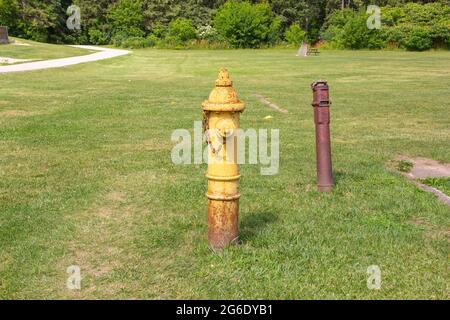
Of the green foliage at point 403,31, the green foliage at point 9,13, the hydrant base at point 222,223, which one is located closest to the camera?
the hydrant base at point 222,223

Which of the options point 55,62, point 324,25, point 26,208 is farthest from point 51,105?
point 324,25

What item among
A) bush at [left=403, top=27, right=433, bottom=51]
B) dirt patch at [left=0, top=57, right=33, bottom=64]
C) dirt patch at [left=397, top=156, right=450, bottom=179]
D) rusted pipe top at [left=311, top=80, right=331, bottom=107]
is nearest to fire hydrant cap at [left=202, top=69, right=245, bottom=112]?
rusted pipe top at [left=311, top=80, right=331, bottom=107]

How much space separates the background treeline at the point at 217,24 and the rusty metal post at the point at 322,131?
54291mm

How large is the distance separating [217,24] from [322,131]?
61.5 metres

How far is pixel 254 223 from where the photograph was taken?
17.2 ft

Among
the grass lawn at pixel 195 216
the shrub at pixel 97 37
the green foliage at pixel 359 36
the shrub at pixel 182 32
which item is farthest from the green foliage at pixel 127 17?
the grass lawn at pixel 195 216

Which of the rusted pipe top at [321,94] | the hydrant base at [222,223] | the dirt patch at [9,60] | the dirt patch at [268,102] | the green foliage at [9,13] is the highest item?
the green foliage at [9,13]

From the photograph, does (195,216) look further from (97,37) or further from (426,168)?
(97,37)

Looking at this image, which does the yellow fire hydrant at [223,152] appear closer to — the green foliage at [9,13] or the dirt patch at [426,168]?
the dirt patch at [426,168]

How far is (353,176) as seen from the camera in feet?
23.3

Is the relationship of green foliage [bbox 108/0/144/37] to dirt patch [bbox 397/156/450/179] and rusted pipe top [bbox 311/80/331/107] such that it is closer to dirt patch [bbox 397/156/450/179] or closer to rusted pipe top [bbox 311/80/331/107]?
dirt patch [bbox 397/156/450/179]

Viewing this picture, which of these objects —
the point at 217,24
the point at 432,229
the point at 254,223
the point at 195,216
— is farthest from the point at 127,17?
the point at 432,229

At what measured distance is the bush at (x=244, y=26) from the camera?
209 feet

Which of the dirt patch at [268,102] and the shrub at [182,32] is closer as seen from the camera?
the dirt patch at [268,102]
